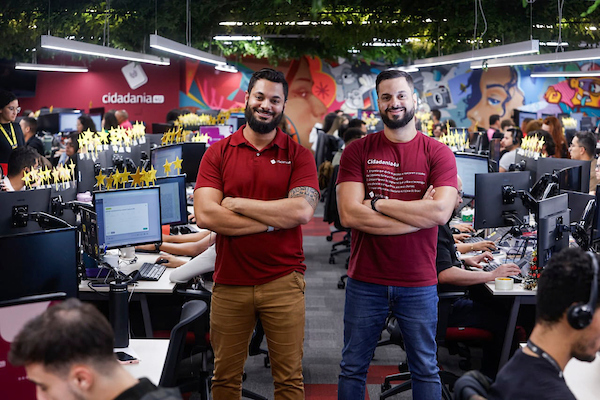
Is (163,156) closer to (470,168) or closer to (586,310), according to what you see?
(470,168)

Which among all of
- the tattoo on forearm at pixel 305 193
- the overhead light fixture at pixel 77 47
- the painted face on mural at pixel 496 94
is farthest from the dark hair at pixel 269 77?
the painted face on mural at pixel 496 94

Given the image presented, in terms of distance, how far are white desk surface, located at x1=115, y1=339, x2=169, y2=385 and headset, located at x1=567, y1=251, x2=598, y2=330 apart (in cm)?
158

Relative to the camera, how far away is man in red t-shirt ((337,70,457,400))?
2.94 metres

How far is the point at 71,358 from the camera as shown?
1455 mm

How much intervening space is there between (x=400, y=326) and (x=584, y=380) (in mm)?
779

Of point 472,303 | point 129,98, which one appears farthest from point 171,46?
point 129,98

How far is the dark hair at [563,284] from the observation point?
5.54ft

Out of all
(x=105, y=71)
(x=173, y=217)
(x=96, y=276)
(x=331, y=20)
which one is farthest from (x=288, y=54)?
(x=96, y=276)

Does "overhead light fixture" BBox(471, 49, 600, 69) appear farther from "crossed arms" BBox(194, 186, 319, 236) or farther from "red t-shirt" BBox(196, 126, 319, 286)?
"crossed arms" BBox(194, 186, 319, 236)

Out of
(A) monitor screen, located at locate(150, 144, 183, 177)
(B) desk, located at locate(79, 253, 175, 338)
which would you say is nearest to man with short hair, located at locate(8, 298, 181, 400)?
(B) desk, located at locate(79, 253, 175, 338)

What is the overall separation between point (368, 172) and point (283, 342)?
850 mm

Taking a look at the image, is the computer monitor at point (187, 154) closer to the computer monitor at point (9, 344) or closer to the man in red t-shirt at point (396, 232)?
the man in red t-shirt at point (396, 232)

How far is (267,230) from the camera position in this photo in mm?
2902

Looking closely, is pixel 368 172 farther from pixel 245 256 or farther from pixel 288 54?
pixel 288 54
